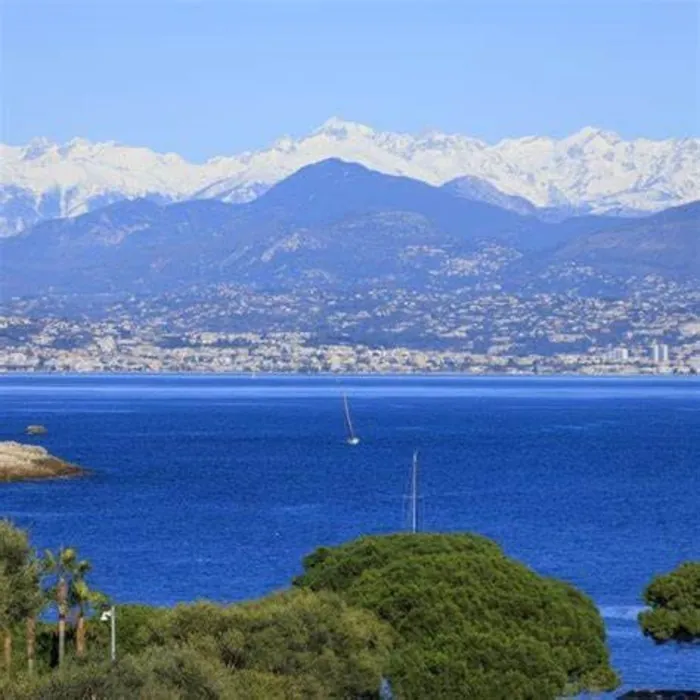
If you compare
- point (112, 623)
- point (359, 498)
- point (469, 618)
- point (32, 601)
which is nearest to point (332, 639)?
point (112, 623)

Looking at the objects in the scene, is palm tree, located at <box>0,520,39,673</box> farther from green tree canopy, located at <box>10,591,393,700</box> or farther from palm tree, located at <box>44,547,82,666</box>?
green tree canopy, located at <box>10,591,393,700</box>

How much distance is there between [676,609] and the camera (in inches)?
1704

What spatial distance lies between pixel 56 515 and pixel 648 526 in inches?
915

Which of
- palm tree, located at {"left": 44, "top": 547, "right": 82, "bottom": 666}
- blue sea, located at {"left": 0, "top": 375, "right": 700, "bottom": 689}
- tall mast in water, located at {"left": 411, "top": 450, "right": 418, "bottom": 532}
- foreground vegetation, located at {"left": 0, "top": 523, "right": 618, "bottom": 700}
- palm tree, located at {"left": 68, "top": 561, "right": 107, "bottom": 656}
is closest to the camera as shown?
foreground vegetation, located at {"left": 0, "top": 523, "right": 618, "bottom": 700}

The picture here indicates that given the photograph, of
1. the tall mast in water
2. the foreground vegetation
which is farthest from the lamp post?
the tall mast in water

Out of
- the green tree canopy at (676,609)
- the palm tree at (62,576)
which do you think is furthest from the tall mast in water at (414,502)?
the palm tree at (62,576)

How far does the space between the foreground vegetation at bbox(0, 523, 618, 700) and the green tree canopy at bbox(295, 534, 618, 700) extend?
36 millimetres

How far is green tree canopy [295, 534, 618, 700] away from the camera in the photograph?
34.0m

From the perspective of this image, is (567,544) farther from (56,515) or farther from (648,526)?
(56,515)

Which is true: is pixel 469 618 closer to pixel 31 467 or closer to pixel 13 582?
pixel 13 582

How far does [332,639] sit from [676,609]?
1197cm

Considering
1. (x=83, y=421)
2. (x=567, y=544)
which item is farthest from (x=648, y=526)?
(x=83, y=421)

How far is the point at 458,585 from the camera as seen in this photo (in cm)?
3841

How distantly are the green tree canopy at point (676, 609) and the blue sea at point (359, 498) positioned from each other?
95 cm
